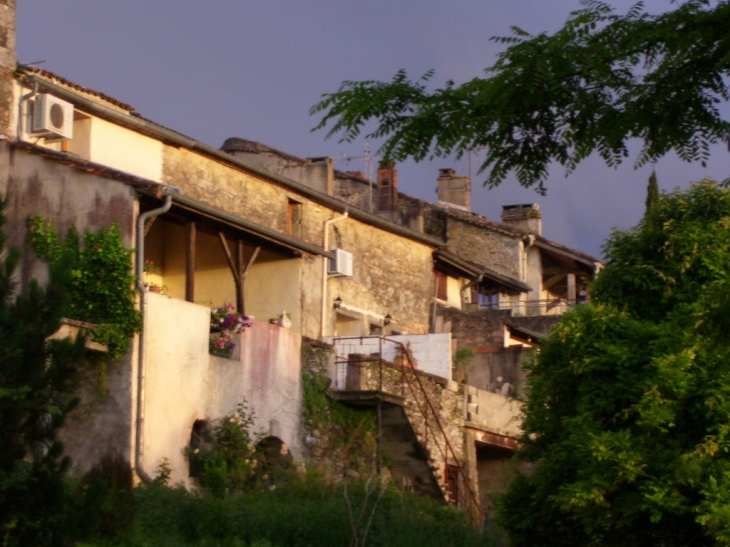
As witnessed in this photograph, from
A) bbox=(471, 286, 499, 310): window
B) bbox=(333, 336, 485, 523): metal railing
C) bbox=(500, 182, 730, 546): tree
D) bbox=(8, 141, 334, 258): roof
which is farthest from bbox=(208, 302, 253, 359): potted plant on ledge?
bbox=(471, 286, 499, 310): window

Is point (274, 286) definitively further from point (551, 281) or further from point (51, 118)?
point (551, 281)

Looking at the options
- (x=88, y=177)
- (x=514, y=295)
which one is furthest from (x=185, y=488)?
(x=514, y=295)

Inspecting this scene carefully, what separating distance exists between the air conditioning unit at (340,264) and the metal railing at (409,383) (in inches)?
52.9

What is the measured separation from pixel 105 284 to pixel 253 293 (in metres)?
5.32

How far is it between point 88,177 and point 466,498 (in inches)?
358

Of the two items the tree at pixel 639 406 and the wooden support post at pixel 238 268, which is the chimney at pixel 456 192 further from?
the tree at pixel 639 406

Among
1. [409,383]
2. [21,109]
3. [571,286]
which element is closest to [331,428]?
[409,383]

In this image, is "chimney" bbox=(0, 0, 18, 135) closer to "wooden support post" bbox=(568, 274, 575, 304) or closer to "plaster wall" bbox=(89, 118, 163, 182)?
"plaster wall" bbox=(89, 118, 163, 182)

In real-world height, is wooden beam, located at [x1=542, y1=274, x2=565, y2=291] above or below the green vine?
above

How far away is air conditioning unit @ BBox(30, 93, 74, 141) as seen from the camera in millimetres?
20375

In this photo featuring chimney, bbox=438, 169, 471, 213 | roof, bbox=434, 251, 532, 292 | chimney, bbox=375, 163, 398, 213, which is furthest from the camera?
chimney, bbox=438, 169, 471, 213

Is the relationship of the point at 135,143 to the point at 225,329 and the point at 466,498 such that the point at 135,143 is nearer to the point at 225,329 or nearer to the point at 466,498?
the point at 225,329

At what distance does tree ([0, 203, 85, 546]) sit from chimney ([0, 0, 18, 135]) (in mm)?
10372

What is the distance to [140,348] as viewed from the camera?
19.1m
